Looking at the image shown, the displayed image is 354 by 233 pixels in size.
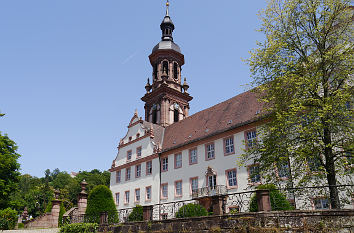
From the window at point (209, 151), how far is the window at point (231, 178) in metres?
2.41

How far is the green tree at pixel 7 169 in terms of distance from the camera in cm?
3235

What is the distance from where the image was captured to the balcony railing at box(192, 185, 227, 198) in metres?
25.6

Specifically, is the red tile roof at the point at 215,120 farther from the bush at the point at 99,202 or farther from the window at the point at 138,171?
the bush at the point at 99,202

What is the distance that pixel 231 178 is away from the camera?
25.8 meters

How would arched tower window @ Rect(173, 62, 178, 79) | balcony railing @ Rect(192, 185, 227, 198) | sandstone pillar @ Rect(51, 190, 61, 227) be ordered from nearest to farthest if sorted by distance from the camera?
balcony railing @ Rect(192, 185, 227, 198)
sandstone pillar @ Rect(51, 190, 61, 227)
arched tower window @ Rect(173, 62, 178, 79)

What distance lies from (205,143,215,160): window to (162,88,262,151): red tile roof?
0.99m

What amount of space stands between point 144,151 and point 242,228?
24.2 metres

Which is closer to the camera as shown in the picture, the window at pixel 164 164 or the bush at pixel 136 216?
the bush at pixel 136 216

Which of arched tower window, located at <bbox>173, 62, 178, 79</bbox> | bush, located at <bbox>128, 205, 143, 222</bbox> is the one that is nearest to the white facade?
bush, located at <bbox>128, 205, 143, 222</bbox>

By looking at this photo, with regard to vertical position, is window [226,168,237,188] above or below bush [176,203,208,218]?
above

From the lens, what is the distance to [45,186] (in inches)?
3024

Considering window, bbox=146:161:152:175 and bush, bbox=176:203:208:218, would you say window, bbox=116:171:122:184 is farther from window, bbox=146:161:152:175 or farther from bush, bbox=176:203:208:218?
bush, bbox=176:203:208:218

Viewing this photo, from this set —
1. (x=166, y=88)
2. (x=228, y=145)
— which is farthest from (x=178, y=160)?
(x=166, y=88)

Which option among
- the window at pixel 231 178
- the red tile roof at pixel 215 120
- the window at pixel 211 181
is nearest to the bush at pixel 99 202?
the red tile roof at pixel 215 120
